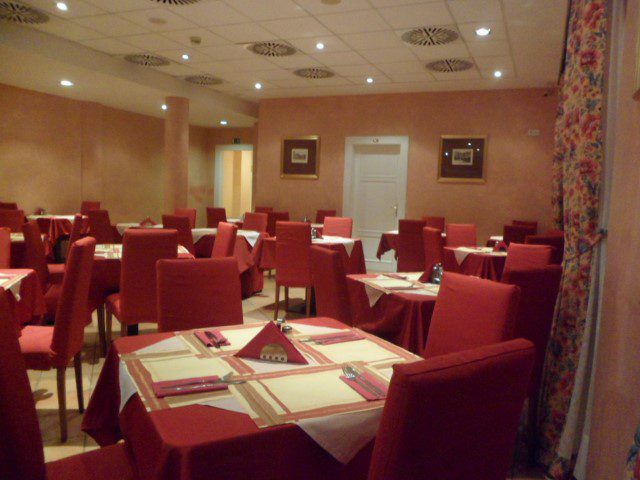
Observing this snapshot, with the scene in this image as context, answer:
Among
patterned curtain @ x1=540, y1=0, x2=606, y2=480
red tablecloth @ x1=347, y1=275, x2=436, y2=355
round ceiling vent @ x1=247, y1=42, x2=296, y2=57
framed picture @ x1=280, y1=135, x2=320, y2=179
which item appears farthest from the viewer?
framed picture @ x1=280, y1=135, x2=320, y2=179

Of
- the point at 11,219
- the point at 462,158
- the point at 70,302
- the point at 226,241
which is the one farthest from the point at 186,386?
the point at 462,158

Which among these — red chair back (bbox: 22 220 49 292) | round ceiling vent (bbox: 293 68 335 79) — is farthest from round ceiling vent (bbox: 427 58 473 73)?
red chair back (bbox: 22 220 49 292)

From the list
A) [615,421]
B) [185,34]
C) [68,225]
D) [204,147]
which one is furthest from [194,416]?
[204,147]

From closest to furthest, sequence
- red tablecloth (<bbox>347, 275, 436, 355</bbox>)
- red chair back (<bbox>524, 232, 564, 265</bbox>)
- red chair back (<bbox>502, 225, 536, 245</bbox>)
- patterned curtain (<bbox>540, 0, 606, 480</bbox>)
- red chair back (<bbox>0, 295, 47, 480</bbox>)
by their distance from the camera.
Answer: red chair back (<bbox>0, 295, 47, 480</bbox>) < patterned curtain (<bbox>540, 0, 606, 480</bbox>) < red tablecloth (<bbox>347, 275, 436, 355</bbox>) < red chair back (<bbox>524, 232, 564, 265</bbox>) < red chair back (<bbox>502, 225, 536, 245</bbox>)

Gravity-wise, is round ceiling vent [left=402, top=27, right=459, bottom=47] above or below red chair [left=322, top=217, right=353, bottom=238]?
above

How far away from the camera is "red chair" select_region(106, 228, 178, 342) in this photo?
133 inches

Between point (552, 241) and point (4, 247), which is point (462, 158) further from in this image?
point (4, 247)

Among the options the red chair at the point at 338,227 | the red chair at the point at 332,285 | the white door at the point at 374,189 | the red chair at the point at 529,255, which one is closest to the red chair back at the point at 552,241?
the red chair at the point at 529,255

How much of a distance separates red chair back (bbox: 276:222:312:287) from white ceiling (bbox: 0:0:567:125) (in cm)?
222

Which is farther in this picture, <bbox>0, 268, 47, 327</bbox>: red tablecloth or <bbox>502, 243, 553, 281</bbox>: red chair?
<bbox>502, 243, 553, 281</bbox>: red chair

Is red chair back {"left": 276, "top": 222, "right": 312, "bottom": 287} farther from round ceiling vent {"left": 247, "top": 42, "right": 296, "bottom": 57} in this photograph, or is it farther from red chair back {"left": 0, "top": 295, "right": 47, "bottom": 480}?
red chair back {"left": 0, "top": 295, "right": 47, "bottom": 480}

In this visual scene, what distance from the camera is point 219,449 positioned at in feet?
3.54

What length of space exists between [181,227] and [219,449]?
198 inches

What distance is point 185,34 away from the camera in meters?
5.98
